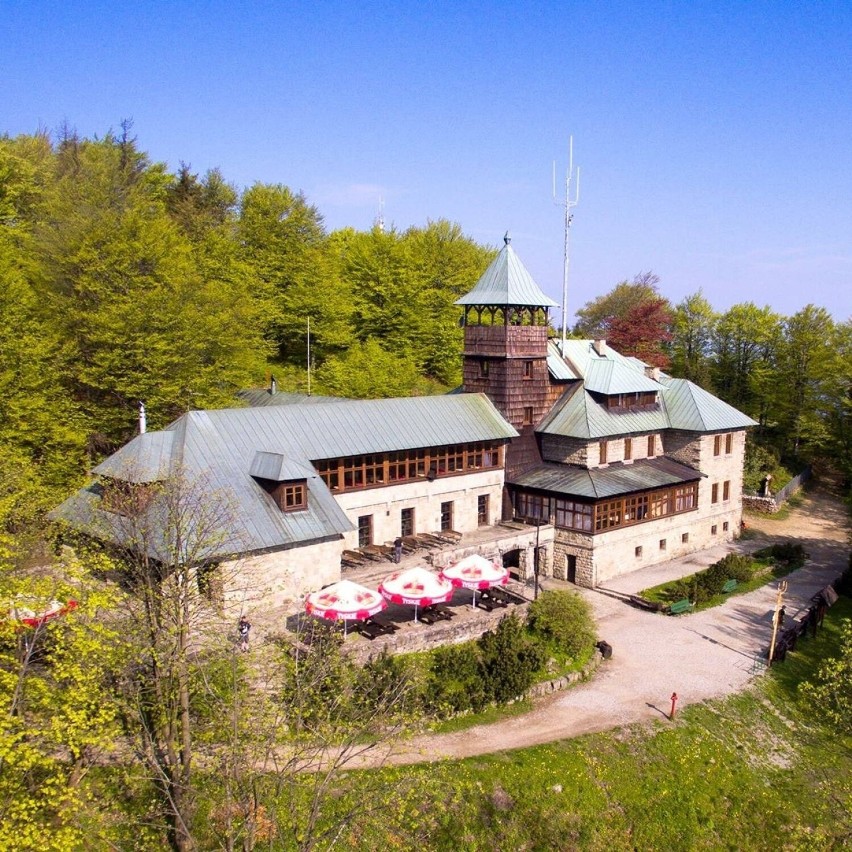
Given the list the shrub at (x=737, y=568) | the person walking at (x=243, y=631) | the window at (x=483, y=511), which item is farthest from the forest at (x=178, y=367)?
the shrub at (x=737, y=568)

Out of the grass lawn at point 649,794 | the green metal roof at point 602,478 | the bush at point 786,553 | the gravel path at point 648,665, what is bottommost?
the grass lawn at point 649,794

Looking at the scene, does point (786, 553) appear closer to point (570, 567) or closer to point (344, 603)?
point (570, 567)

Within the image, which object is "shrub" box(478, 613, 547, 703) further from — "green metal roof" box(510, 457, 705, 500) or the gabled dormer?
"green metal roof" box(510, 457, 705, 500)

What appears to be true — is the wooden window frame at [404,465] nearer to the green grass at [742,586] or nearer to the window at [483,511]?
the window at [483,511]

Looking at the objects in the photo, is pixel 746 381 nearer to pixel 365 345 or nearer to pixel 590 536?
pixel 365 345

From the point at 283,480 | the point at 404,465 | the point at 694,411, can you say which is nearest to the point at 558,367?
the point at 694,411

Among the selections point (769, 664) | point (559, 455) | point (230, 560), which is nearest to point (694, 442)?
point (559, 455)
